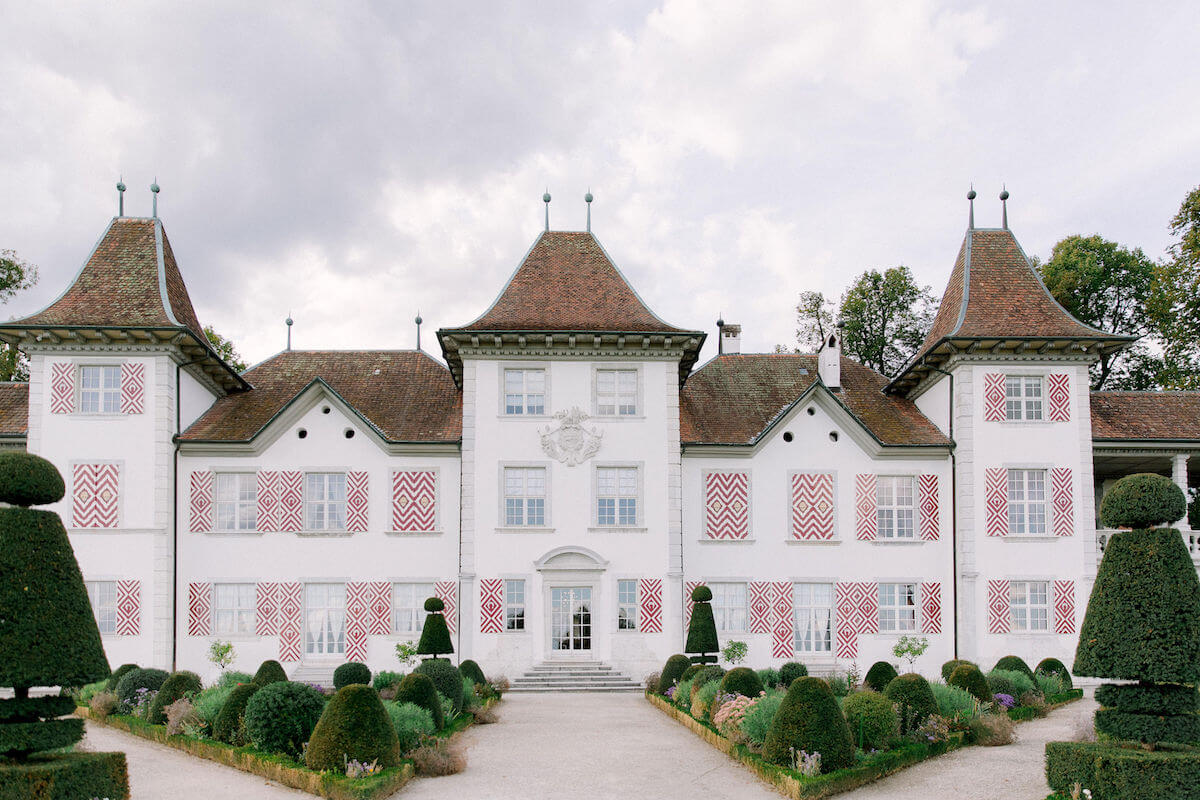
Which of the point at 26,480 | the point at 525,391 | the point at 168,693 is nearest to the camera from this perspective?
the point at 26,480

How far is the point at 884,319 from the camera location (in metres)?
41.2

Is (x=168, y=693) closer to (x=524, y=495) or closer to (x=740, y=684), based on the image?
(x=740, y=684)

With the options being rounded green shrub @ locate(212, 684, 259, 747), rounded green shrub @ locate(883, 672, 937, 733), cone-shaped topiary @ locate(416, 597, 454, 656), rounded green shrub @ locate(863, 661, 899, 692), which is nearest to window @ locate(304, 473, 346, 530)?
cone-shaped topiary @ locate(416, 597, 454, 656)

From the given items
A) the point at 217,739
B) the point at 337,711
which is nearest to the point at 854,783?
the point at 337,711

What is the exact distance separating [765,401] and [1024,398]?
6.41 m

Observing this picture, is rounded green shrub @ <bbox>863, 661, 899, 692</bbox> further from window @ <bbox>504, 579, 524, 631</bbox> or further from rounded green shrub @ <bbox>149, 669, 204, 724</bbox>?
rounded green shrub @ <bbox>149, 669, 204, 724</bbox>

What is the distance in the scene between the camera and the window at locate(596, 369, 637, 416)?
84.6 ft

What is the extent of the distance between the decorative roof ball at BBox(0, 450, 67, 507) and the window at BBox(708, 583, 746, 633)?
1682 centimetres

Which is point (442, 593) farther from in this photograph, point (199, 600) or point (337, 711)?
point (337, 711)

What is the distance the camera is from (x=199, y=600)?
25.2 m

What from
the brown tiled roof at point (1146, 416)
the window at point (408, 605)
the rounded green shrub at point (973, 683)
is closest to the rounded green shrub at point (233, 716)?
the window at point (408, 605)

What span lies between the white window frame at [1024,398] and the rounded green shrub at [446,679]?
597 inches

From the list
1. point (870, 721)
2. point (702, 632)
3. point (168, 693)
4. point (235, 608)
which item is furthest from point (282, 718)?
point (235, 608)

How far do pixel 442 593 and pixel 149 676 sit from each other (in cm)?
792
